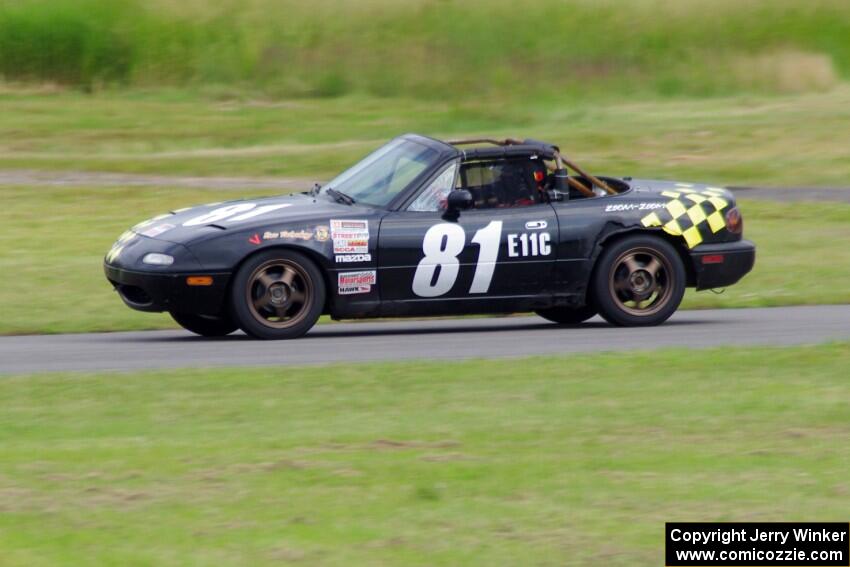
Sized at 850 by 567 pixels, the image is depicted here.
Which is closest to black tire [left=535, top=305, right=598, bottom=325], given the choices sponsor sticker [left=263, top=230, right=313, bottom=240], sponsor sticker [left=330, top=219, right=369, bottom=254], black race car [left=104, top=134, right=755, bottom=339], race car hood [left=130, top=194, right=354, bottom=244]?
black race car [left=104, top=134, right=755, bottom=339]

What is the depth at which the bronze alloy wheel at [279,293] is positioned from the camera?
35.8ft

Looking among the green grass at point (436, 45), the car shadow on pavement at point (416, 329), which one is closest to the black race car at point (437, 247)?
the car shadow on pavement at point (416, 329)

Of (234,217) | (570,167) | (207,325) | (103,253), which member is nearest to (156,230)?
(234,217)

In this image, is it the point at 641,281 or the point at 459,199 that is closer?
the point at 459,199

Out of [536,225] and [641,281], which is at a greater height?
[536,225]

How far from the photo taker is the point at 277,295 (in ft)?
36.1

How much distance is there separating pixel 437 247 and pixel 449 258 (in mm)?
122

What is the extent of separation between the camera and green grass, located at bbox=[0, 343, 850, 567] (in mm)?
5695


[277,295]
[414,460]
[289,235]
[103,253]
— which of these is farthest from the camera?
[103,253]

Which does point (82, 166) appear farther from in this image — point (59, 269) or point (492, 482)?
point (492, 482)

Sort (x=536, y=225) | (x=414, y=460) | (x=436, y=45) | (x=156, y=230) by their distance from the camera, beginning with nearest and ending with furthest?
(x=414, y=460)
(x=156, y=230)
(x=536, y=225)
(x=436, y=45)

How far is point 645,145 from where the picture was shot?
26156mm

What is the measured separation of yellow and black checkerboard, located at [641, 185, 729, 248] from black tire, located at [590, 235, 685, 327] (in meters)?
0.14

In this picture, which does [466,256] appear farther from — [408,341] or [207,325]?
[207,325]
